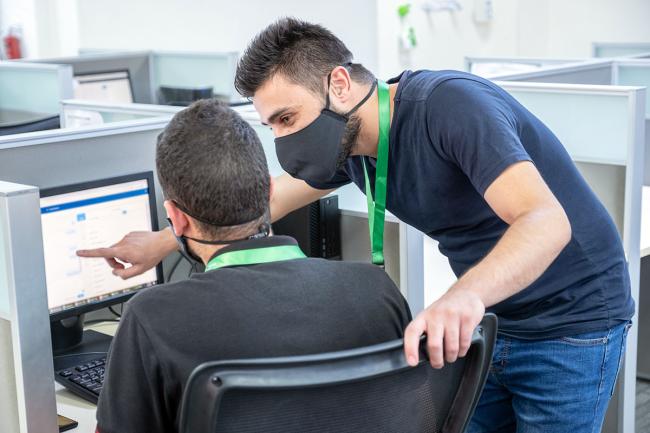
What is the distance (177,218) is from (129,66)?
167 inches

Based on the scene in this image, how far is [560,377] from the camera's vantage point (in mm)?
1504

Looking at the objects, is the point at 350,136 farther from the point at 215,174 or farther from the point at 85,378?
the point at 85,378

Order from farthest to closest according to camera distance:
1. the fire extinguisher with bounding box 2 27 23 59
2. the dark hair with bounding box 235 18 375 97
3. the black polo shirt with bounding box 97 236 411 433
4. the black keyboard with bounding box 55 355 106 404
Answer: the fire extinguisher with bounding box 2 27 23 59 → the black keyboard with bounding box 55 355 106 404 → the dark hair with bounding box 235 18 375 97 → the black polo shirt with bounding box 97 236 411 433

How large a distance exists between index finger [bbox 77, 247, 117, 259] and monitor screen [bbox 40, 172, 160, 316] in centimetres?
5

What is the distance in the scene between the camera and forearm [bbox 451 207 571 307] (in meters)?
1.13

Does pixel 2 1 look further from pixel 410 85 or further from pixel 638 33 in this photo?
pixel 410 85

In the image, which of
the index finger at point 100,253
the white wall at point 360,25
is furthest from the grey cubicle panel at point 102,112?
the white wall at point 360,25

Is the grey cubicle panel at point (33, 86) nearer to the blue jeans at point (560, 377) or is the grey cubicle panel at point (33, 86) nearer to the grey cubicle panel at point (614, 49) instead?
the grey cubicle panel at point (614, 49)

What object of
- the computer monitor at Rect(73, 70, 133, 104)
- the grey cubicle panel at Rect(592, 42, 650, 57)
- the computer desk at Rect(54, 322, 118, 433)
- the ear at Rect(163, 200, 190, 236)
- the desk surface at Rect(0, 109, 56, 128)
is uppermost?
the grey cubicle panel at Rect(592, 42, 650, 57)

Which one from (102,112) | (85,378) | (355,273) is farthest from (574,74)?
(355,273)

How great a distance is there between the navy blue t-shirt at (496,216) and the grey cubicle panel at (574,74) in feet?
4.60

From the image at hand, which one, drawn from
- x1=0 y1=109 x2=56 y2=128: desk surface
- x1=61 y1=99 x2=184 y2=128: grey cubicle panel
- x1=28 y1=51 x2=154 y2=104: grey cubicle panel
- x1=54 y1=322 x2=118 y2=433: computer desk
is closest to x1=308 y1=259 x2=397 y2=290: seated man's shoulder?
x1=54 y1=322 x2=118 y2=433: computer desk

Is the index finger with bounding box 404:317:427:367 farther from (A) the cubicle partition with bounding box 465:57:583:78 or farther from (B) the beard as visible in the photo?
(A) the cubicle partition with bounding box 465:57:583:78

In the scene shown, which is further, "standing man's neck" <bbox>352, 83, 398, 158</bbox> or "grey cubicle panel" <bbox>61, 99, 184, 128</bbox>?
"grey cubicle panel" <bbox>61, 99, 184, 128</bbox>
